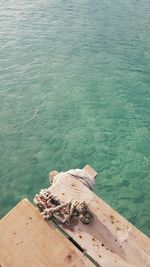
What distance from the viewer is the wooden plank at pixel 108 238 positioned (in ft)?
12.0

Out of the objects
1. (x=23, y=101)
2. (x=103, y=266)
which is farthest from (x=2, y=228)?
(x=23, y=101)

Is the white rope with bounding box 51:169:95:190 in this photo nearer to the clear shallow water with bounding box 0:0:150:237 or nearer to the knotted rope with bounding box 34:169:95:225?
the knotted rope with bounding box 34:169:95:225

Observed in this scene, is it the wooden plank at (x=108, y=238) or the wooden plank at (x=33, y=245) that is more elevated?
the wooden plank at (x=33, y=245)

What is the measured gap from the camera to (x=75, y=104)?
11938mm

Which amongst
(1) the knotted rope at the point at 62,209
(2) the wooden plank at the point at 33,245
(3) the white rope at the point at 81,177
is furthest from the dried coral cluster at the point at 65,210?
(3) the white rope at the point at 81,177

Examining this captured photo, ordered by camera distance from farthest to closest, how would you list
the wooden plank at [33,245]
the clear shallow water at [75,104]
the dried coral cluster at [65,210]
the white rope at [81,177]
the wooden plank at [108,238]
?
the clear shallow water at [75,104]
the white rope at [81,177]
the dried coral cluster at [65,210]
the wooden plank at [108,238]
the wooden plank at [33,245]

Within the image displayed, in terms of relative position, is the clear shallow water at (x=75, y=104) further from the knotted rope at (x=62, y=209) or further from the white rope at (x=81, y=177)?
the knotted rope at (x=62, y=209)

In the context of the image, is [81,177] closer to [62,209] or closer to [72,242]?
[62,209]

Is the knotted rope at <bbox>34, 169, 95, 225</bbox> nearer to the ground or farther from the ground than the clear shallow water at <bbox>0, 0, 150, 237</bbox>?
farther from the ground

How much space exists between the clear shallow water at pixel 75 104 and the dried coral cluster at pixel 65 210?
14.2 feet

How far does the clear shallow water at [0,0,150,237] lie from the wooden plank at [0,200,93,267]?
4.47 metres

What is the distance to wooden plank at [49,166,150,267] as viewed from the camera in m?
3.66

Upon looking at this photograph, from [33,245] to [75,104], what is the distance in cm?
871

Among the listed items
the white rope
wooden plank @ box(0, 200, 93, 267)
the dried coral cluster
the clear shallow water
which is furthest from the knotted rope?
the clear shallow water
